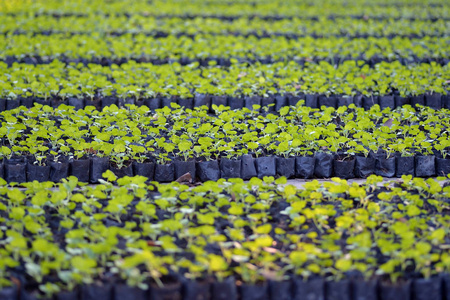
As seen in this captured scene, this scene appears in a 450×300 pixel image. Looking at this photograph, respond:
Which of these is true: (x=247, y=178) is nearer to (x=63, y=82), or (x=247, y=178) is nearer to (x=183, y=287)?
(x=183, y=287)

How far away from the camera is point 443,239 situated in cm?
265

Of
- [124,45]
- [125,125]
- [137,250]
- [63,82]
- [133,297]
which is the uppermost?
[124,45]

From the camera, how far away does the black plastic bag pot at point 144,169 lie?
3.73 meters

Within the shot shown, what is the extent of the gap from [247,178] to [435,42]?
5490mm

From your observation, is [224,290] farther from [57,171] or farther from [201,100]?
[201,100]

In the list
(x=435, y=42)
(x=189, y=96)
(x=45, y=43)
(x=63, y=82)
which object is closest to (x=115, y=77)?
(x=63, y=82)

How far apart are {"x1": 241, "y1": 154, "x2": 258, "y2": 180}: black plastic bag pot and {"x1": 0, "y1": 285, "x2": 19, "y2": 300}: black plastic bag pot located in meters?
1.99

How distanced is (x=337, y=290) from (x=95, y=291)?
1078mm

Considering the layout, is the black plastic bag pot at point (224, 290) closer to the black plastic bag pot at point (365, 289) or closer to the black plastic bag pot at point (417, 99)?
the black plastic bag pot at point (365, 289)

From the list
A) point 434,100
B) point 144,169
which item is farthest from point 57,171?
point 434,100

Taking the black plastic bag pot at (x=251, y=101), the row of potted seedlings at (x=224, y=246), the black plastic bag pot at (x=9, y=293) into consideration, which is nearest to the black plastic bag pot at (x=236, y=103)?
the black plastic bag pot at (x=251, y=101)

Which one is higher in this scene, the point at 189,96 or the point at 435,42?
the point at 435,42

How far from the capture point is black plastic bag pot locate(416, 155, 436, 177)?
3.91 m

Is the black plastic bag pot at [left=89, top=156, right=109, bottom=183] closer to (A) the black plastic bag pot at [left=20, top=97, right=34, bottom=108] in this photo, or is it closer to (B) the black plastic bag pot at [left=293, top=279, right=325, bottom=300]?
(A) the black plastic bag pot at [left=20, top=97, right=34, bottom=108]
